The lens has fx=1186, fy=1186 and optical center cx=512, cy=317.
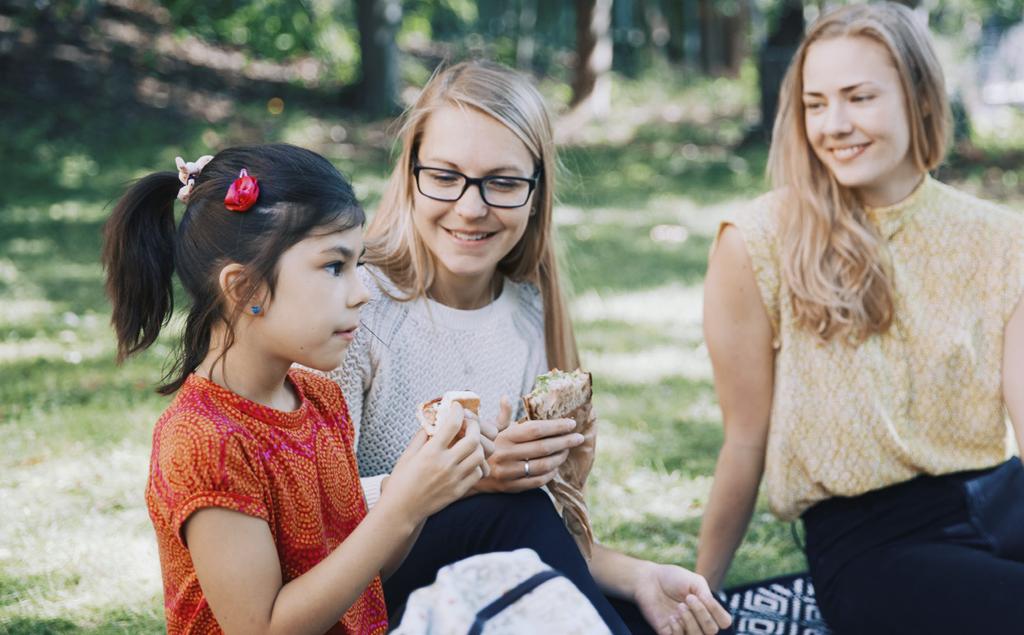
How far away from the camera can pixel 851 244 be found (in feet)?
10.1

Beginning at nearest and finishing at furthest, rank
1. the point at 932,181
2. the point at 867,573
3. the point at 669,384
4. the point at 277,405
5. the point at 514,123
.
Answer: the point at 277,405, the point at 514,123, the point at 867,573, the point at 932,181, the point at 669,384

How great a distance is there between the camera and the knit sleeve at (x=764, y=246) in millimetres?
3133

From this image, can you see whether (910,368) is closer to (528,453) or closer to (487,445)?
(528,453)

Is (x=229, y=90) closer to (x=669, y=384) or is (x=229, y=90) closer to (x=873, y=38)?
(x=669, y=384)

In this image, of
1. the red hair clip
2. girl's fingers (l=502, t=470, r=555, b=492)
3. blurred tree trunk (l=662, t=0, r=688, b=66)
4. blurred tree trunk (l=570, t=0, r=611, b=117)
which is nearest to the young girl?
the red hair clip

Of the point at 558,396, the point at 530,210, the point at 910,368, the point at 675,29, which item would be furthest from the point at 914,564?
the point at 675,29

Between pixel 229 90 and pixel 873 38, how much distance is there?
41.9 feet

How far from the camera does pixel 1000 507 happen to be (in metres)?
3.01

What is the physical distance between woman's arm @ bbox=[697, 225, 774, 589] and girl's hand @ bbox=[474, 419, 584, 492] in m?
0.83

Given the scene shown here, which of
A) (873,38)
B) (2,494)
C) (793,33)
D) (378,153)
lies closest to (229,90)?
(378,153)

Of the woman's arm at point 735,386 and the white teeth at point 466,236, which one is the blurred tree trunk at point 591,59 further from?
the white teeth at point 466,236

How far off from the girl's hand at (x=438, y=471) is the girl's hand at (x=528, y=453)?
12.0 inches

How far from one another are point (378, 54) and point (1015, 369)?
12.4 metres

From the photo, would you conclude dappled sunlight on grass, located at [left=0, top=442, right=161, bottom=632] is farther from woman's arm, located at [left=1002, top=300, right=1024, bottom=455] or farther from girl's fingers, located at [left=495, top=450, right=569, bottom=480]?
woman's arm, located at [left=1002, top=300, right=1024, bottom=455]
